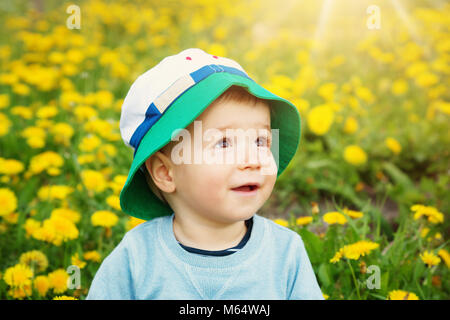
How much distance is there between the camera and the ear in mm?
1227

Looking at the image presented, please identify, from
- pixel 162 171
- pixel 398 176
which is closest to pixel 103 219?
pixel 162 171

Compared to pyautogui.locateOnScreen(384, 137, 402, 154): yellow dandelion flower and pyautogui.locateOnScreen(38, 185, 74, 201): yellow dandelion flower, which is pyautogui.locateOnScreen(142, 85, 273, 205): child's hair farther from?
pyautogui.locateOnScreen(384, 137, 402, 154): yellow dandelion flower

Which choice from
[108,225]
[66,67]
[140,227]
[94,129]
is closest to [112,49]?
[66,67]

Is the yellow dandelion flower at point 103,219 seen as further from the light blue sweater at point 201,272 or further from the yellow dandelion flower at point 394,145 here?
the yellow dandelion flower at point 394,145

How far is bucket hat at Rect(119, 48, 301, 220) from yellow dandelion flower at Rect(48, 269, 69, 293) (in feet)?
1.26

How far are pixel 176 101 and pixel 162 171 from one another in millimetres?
226

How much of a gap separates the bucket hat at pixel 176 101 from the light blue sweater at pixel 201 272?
0.18 metres

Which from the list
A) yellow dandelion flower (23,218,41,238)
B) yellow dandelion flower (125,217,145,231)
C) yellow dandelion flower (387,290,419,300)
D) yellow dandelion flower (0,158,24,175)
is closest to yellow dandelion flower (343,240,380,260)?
yellow dandelion flower (387,290,419,300)

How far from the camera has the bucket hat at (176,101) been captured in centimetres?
109

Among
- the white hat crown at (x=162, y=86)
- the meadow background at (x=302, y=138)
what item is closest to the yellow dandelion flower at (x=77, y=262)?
the meadow background at (x=302, y=138)

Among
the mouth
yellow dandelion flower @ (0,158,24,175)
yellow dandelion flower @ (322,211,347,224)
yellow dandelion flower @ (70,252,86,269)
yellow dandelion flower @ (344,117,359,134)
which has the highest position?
yellow dandelion flower @ (344,117,359,134)

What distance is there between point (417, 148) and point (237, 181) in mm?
1855

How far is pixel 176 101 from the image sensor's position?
1136 mm

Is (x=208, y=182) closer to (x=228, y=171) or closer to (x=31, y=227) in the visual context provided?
(x=228, y=171)
